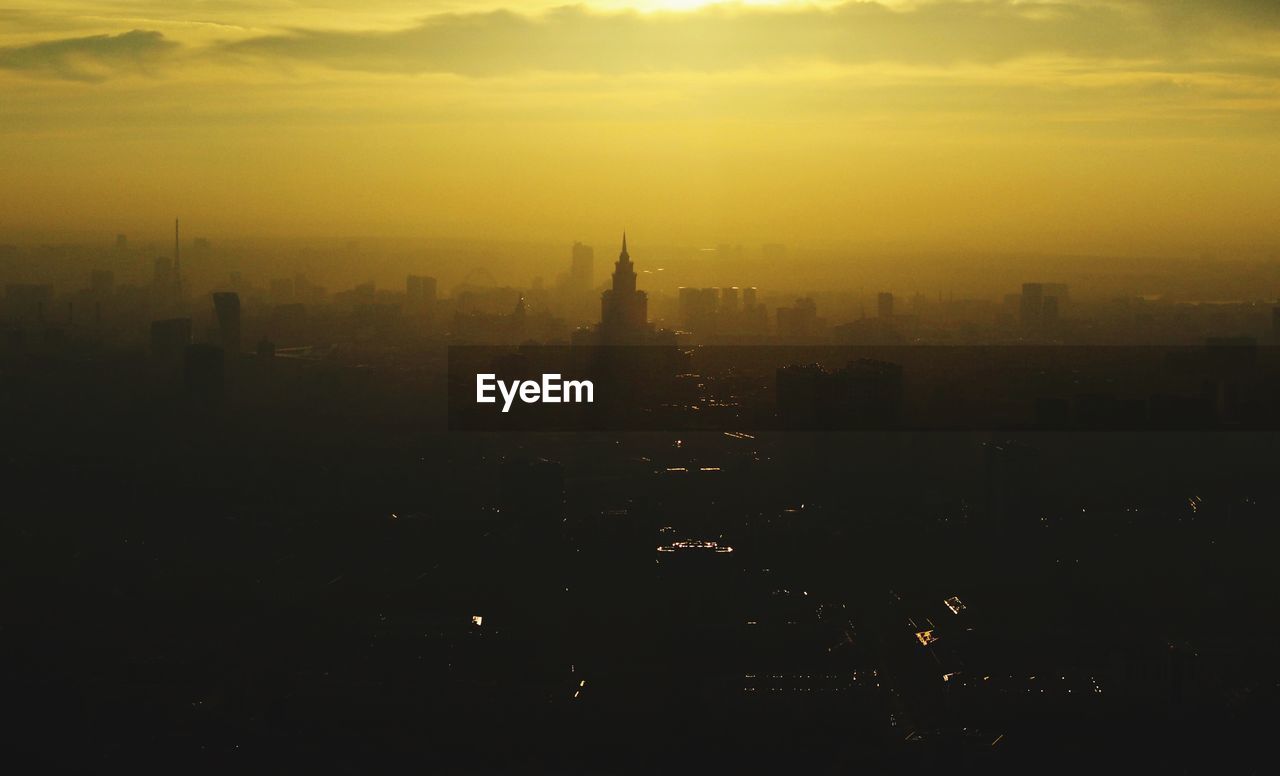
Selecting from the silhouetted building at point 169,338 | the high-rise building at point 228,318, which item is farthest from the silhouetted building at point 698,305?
the silhouetted building at point 169,338

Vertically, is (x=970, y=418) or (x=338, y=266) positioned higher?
(x=338, y=266)

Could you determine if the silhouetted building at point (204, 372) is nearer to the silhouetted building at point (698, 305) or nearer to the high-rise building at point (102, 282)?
the high-rise building at point (102, 282)

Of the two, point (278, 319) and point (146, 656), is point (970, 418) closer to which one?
point (146, 656)

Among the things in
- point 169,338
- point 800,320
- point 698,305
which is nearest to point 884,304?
point 800,320

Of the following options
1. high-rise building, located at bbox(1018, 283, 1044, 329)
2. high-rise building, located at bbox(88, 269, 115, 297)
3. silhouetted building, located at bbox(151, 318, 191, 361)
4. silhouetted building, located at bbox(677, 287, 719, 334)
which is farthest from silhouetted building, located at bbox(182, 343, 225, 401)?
high-rise building, located at bbox(1018, 283, 1044, 329)

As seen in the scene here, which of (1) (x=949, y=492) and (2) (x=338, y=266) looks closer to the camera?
(1) (x=949, y=492)

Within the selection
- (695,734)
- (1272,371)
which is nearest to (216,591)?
(695,734)
